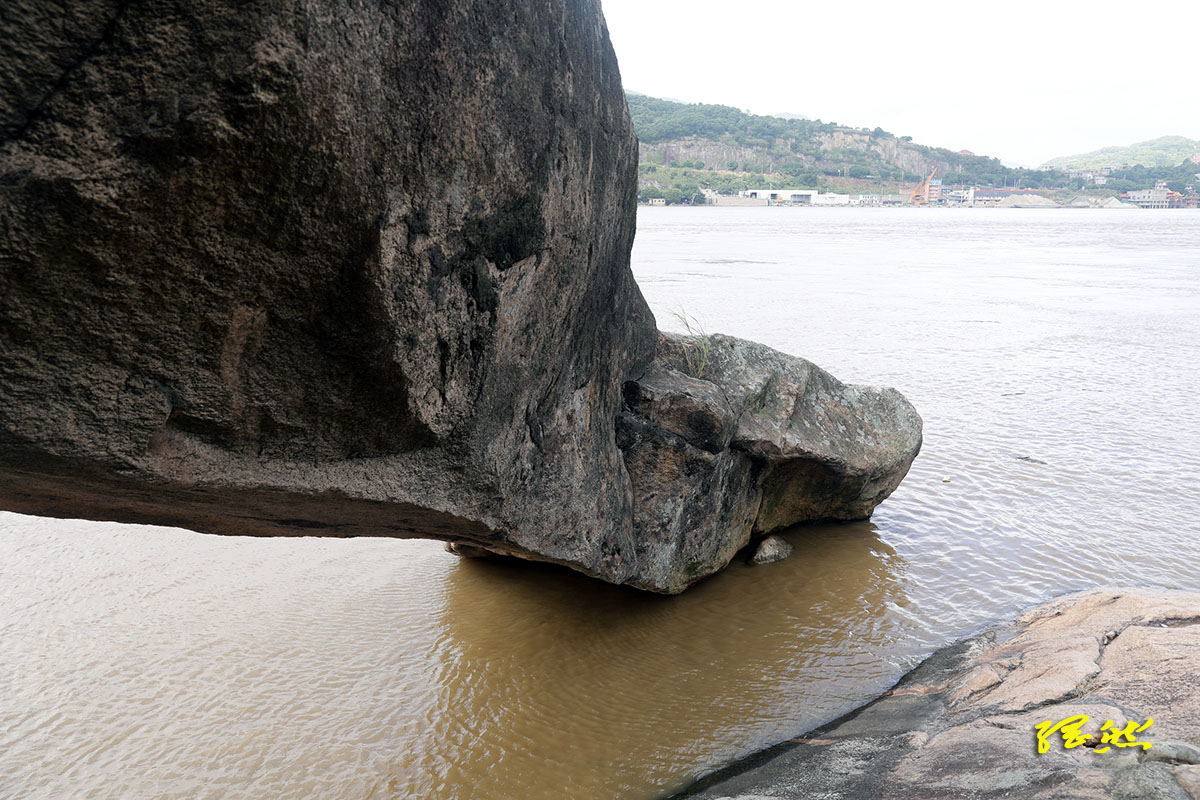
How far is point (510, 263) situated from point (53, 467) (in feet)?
5.40

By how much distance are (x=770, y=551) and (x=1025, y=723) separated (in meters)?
2.69

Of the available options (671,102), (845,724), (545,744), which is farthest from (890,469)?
(671,102)

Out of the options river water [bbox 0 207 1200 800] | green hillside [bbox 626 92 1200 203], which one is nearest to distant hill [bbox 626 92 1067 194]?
green hillside [bbox 626 92 1200 203]

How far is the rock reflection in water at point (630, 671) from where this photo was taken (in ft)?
12.5

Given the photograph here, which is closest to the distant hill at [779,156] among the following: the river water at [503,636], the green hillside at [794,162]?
the green hillside at [794,162]

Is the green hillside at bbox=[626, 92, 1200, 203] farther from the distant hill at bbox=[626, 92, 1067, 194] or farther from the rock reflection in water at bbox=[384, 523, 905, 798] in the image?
the rock reflection in water at bbox=[384, 523, 905, 798]

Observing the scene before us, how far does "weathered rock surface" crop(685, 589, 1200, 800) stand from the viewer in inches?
115

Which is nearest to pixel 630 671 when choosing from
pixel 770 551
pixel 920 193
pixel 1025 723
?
pixel 770 551

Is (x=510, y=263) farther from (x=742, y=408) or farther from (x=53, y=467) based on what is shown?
(x=742, y=408)

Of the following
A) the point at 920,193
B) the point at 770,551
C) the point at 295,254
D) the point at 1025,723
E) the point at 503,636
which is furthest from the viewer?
the point at 920,193

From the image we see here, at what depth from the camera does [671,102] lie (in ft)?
297

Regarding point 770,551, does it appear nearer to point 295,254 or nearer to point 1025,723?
point 1025,723

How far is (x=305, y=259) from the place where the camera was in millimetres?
2379

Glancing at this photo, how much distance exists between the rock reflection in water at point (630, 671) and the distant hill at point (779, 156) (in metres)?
68.3
